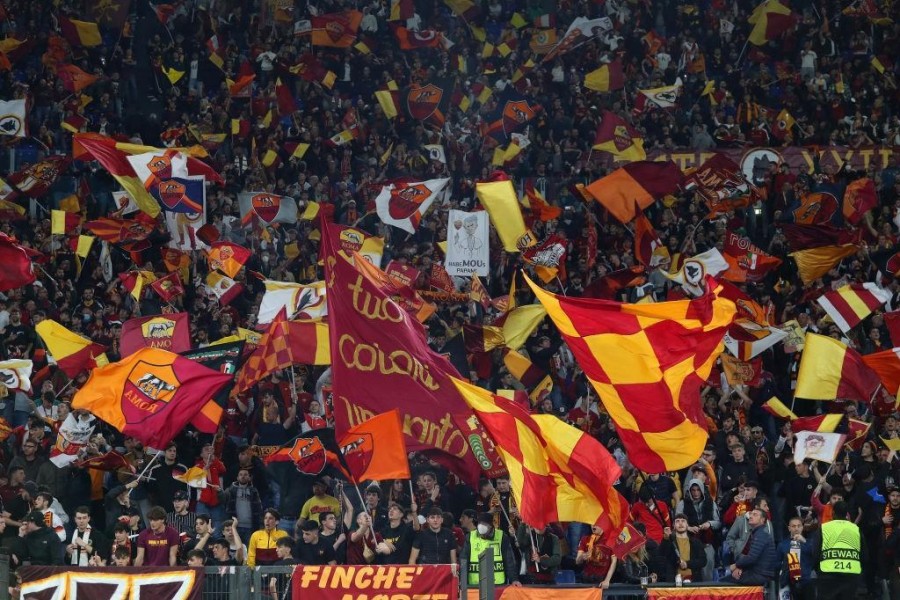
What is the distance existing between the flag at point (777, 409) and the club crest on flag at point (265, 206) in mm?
9749

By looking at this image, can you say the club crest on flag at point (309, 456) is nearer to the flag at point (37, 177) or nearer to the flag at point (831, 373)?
the flag at point (831, 373)

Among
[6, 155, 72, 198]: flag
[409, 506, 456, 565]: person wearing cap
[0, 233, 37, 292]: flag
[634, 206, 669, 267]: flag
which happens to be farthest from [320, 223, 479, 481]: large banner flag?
[6, 155, 72, 198]: flag

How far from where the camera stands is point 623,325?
59.4 feet

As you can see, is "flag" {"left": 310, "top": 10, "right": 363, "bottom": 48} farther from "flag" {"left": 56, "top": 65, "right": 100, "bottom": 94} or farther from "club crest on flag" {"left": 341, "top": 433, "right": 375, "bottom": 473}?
"club crest on flag" {"left": 341, "top": 433, "right": 375, "bottom": 473}

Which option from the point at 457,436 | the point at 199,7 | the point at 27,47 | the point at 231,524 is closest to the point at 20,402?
the point at 231,524

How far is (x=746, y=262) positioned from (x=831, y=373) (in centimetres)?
488

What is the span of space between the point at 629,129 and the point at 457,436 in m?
13.3

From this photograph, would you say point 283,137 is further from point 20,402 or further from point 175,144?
point 20,402

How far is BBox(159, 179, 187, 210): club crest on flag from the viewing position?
1081 inches

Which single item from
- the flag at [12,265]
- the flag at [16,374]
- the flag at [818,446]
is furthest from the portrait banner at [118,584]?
the flag at [818,446]

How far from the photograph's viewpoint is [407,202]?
94.5 ft

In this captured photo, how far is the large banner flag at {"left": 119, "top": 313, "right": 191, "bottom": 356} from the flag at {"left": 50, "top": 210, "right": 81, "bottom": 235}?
437cm

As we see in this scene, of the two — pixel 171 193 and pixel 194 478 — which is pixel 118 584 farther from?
pixel 171 193

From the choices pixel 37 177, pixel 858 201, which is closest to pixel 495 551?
pixel 858 201
